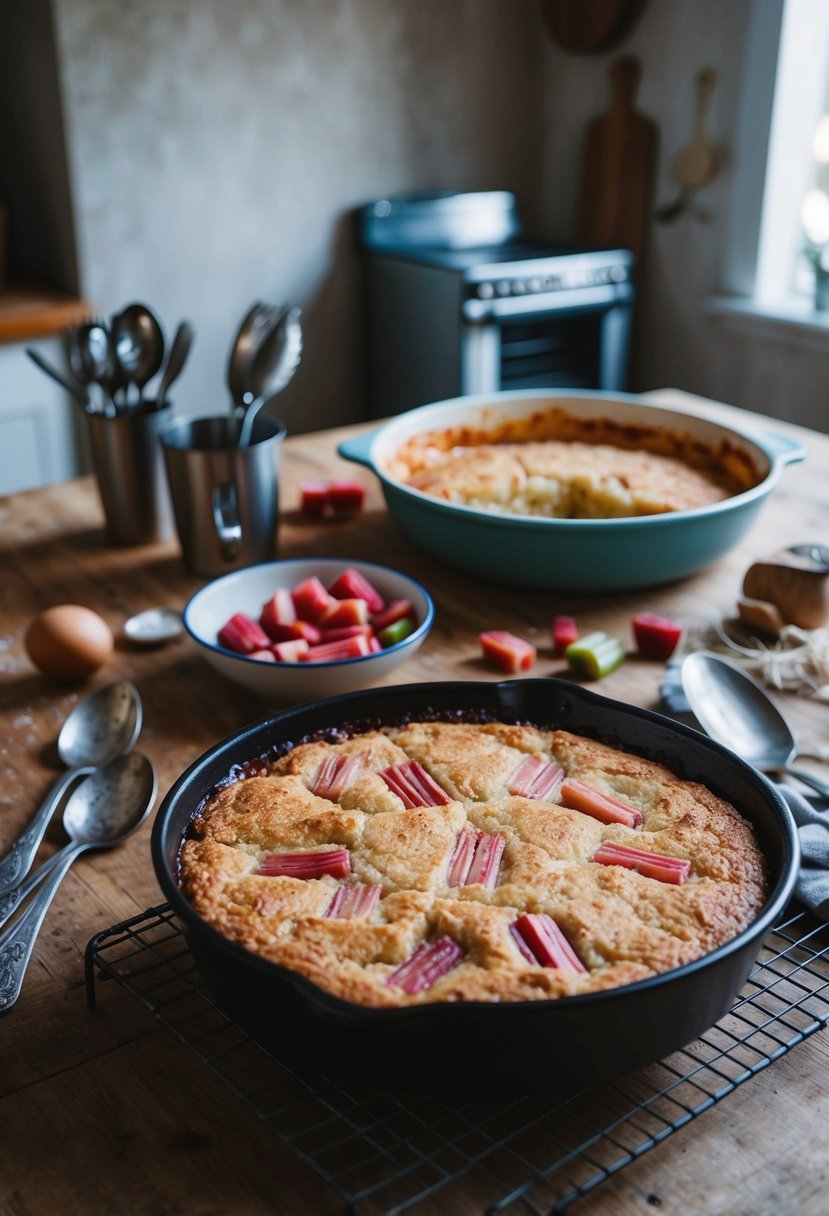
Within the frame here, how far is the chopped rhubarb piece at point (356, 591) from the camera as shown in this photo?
136 cm

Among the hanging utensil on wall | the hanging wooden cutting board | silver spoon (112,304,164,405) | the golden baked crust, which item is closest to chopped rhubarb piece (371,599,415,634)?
the golden baked crust

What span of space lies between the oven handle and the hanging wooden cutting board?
0.28m

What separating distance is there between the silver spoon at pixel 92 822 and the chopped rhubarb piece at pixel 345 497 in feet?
2.43

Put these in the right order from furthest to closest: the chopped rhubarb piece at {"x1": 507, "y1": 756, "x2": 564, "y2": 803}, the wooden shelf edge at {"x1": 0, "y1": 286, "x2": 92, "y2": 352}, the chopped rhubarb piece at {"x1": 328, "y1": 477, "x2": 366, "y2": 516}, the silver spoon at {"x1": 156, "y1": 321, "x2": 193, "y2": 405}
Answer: the wooden shelf edge at {"x1": 0, "y1": 286, "x2": 92, "y2": 352} < the chopped rhubarb piece at {"x1": 328, "y1": 477, "x2": 366, "y2": 516} < the silver spoon at {"x1": 156, "y1": 321, "x2": 193, "y2": 405} < the chopped rhubarb piece at {"x1": 507, "y1": 756, "x2": 564, "y2": 803}

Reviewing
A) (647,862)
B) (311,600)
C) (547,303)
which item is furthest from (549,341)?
(647,862)

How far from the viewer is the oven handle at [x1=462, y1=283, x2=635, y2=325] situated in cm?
312

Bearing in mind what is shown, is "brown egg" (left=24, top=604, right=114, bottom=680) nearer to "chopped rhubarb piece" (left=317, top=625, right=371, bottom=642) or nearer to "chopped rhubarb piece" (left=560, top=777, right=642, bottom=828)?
"chopped rhubarb piece" (left=317, top=625, right=371, bottom=642)

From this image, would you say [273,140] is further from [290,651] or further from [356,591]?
[290,651]

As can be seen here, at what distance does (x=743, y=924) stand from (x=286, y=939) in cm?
31

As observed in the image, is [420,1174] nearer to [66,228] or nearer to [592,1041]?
[592,1041]

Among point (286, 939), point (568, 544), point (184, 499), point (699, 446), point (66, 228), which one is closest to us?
point (286, 939)

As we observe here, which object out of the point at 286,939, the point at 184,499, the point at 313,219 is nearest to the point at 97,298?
the point at 313,219

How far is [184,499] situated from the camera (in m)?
1.52

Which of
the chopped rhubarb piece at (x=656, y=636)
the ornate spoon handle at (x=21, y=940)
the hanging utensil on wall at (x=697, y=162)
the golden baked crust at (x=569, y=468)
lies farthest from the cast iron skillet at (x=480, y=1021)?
the hanging utensil on wall at (x=697, y=162)
